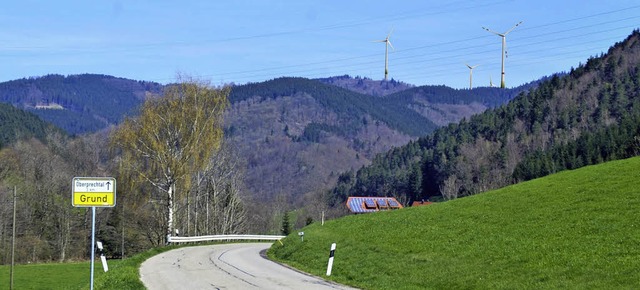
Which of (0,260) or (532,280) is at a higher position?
(532,280)

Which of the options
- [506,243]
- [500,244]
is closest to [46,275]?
[500,244]

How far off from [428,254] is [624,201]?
9861 mm

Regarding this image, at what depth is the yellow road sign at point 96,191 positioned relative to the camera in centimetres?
2233

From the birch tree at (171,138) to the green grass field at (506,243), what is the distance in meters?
12.5

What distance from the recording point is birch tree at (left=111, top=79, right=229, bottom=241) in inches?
2207

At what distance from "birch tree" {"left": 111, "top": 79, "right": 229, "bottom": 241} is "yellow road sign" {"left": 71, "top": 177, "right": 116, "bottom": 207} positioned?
32.9m

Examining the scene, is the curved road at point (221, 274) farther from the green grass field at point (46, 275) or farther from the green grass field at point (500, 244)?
the green grass field at point (46, 275)

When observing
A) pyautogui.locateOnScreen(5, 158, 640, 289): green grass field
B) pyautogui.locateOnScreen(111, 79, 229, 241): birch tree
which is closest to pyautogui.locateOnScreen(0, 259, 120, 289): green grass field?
pyautogui.locateOnScreen(111, 79, 229, 241): birch tree

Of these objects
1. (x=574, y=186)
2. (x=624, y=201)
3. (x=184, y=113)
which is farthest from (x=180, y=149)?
(x=624, y=201)

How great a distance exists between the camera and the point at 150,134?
56.0 metres

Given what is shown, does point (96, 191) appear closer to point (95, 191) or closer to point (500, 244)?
point (95, 191)

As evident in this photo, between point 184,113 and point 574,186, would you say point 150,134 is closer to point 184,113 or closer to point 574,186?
point 184,113

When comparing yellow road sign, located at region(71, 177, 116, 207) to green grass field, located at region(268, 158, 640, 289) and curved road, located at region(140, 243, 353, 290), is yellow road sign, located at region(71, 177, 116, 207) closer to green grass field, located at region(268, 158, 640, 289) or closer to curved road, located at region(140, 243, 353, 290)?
curved road, located at region(140, 243, 353, 290)

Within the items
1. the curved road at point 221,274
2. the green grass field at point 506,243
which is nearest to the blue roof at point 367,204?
the green grass field at point 506,243
